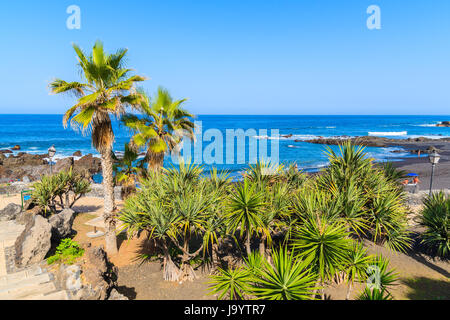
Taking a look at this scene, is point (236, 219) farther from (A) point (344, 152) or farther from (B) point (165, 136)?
(B) point (165, 136)

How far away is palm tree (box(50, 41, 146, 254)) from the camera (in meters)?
9.63

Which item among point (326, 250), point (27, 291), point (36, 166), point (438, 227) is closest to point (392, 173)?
point (438, 227)

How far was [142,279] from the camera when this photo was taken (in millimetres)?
9398

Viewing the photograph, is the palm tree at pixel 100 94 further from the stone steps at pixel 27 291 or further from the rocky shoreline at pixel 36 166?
the rocky shoreline at pixel 36 166

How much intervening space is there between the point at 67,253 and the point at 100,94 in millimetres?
5830

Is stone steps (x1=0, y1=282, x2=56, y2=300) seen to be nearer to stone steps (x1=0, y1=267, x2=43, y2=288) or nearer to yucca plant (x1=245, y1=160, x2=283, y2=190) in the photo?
stone steps (x1=0, y1=267, x2=43, y2=288)

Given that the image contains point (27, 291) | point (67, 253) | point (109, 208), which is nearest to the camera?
point (27, 291)

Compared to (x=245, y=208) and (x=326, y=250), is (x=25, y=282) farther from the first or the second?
(x=326, y=250)

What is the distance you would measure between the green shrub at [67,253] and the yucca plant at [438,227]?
13.0 metres

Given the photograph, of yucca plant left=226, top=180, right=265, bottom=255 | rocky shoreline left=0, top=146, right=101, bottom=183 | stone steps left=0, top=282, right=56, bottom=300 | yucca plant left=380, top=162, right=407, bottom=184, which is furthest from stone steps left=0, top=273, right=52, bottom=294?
rocky shoreline left=0, top=146, right=101, bottom=183

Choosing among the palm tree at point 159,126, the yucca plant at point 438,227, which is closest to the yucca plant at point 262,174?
the palm tree at point 159,126

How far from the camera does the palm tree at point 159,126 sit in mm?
11930

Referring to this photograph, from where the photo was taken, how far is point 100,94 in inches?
391
